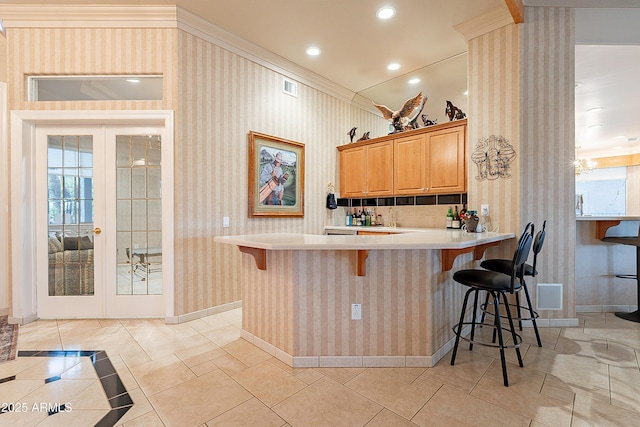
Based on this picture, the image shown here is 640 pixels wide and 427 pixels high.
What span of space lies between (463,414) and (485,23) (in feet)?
11.9

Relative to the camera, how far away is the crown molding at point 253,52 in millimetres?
3234

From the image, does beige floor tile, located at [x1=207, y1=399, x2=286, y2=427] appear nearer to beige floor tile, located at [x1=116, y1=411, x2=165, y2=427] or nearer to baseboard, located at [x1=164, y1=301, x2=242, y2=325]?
beige floor tile, located at [x1=116, y1=411, x2=165, y2=427]

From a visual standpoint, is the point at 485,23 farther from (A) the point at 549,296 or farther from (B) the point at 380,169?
(A) the point at 549,296

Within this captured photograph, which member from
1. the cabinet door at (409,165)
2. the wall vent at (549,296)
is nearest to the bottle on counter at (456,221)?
the cabinet door at (409,165)

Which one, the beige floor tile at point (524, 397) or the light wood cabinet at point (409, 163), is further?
the light wood cabinet at point (409, 163)

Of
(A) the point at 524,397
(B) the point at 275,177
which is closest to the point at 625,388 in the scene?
(A) the point at 524,397

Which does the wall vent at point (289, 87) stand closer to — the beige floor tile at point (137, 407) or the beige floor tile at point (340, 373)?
the beige floor tile at point (340, 373)

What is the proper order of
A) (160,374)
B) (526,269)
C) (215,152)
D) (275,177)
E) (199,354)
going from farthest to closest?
(275,177)
(215,152)
(526,269)
(199,354)
(160,374)

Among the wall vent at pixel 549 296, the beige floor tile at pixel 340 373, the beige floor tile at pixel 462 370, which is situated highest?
the wall vent at pixel 549 296

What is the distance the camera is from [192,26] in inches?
128

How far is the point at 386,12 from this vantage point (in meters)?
3.14

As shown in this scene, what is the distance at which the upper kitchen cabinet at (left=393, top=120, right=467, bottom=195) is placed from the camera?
3695 mm

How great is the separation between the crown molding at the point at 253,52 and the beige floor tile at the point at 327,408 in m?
3.57

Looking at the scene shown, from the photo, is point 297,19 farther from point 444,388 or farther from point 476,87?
point 444,388
